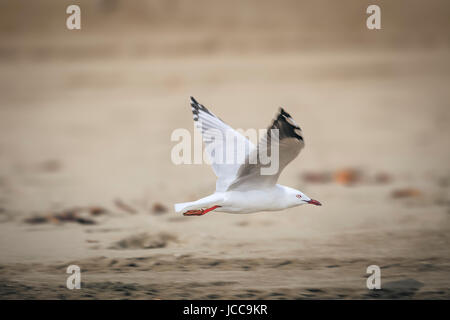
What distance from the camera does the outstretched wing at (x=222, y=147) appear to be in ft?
20.9

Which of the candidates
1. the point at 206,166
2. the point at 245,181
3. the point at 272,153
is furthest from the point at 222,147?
the point at 206,166

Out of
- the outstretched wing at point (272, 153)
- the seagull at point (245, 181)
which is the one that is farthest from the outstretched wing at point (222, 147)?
the outstretched wing at point (272, 153)

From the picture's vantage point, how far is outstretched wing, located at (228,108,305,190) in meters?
5.37

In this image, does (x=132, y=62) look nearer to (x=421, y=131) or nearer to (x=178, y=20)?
(x=178, y=20)

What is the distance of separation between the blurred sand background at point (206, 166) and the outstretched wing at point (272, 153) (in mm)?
1027

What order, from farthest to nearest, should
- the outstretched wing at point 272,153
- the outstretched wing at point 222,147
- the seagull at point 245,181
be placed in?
the outstretched wing at point 222,147 → the seagull at point 245,181 → the outstretched wing at point 272,153

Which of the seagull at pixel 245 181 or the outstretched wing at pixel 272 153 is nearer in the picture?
the outstretched wing at pixel 272 153

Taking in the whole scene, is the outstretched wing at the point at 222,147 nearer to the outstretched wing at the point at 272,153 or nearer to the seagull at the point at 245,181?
the seagull at the point at 245,181

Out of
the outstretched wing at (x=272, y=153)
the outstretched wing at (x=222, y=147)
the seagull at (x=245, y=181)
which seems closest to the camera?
the outstretched wing at (x=272, y=153)

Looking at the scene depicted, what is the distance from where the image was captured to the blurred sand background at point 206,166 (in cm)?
696

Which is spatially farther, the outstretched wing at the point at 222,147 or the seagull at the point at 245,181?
the outstretched wing at the point at 222,147

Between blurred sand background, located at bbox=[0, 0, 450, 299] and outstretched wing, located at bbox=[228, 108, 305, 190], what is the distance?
103 cm

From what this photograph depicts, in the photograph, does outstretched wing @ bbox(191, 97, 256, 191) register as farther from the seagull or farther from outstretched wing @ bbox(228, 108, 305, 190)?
outstretched wing @ bbox(228, 108, 305, 190)

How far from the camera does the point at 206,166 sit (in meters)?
10.2
